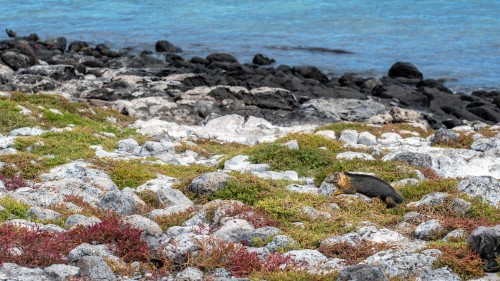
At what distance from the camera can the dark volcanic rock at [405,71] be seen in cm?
4353

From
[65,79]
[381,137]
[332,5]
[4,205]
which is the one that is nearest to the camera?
[4,205]

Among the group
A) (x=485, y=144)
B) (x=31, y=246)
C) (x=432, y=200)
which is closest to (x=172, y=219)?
(x=31, y=246)

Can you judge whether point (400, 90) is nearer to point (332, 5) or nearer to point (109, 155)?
point (109, 155)

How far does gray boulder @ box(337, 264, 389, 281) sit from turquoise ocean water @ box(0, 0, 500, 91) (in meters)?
35.2

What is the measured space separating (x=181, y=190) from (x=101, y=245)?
393 cm

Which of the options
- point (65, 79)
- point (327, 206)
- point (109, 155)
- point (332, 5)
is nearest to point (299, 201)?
point (327, 206)

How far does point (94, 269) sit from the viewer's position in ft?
27.2

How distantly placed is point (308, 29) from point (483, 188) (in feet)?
169

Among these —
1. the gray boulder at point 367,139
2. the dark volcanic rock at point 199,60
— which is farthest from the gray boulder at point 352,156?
the dark volcanic rock at point 199,60

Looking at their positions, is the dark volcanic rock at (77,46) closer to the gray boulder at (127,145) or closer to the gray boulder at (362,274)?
the gray boulder at (127,145)

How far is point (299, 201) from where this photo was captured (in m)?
12.2

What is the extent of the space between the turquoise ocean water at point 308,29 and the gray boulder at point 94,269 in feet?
118

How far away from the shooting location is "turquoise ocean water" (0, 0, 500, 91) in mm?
49156

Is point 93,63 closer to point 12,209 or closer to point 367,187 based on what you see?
point 367,187
